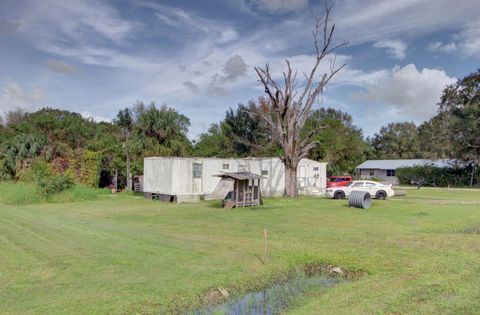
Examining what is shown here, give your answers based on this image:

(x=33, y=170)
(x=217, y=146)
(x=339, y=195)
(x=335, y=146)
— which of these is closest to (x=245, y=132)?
(x=217, y=146)

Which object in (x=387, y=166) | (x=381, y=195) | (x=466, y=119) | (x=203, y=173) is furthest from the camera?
(x=387, y=166)

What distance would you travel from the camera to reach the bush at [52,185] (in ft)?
72.7

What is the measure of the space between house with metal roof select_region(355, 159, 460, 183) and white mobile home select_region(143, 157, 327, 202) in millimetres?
23577

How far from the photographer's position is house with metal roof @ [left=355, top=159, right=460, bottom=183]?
4709 centimetres

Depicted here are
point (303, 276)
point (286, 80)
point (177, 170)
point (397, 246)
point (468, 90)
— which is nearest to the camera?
point (303, 276)

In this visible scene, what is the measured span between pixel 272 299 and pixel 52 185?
63.2ft

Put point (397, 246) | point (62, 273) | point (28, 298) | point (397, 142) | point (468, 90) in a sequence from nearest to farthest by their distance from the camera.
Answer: point (28, 298) → point (62, 273) → point (397, 246) → point (468, 90) → point (397, 142)

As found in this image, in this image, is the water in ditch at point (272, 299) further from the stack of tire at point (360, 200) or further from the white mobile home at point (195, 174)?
the white mobile home at point (195, 174)

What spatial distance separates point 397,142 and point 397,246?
64.8m

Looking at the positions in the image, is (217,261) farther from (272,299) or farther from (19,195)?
(19,195)

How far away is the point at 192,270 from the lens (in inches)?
307

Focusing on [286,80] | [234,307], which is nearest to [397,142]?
[286,80]

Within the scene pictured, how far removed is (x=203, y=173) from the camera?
78.9 ft

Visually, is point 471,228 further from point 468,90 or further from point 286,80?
point 468,90
